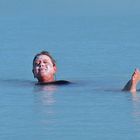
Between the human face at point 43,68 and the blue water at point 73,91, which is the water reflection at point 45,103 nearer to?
the blue water at point 73,91

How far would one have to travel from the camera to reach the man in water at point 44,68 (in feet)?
36.0

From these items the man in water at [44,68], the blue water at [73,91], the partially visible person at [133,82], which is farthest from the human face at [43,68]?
the partially visible person at [133,82]

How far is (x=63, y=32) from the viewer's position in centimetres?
1975

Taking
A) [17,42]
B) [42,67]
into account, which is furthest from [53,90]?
[17,42]

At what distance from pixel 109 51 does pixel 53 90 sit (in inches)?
164

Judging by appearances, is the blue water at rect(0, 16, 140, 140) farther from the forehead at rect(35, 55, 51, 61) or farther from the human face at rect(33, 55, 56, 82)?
the forehead at rect(35, 55, 51, 61)

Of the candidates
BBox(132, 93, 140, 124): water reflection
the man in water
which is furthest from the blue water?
the man in water

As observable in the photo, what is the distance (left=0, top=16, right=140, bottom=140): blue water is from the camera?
7.90 m

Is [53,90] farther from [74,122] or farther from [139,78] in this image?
[74,122]

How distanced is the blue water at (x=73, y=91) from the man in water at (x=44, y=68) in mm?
Answer: 147

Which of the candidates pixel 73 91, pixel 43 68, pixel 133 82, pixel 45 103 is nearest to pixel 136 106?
pixel 133 82

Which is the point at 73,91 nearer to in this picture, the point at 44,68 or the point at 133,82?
the point at 44,68

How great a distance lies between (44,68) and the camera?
11.0 metres

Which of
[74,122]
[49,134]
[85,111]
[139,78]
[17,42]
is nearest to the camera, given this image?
[49,134]
